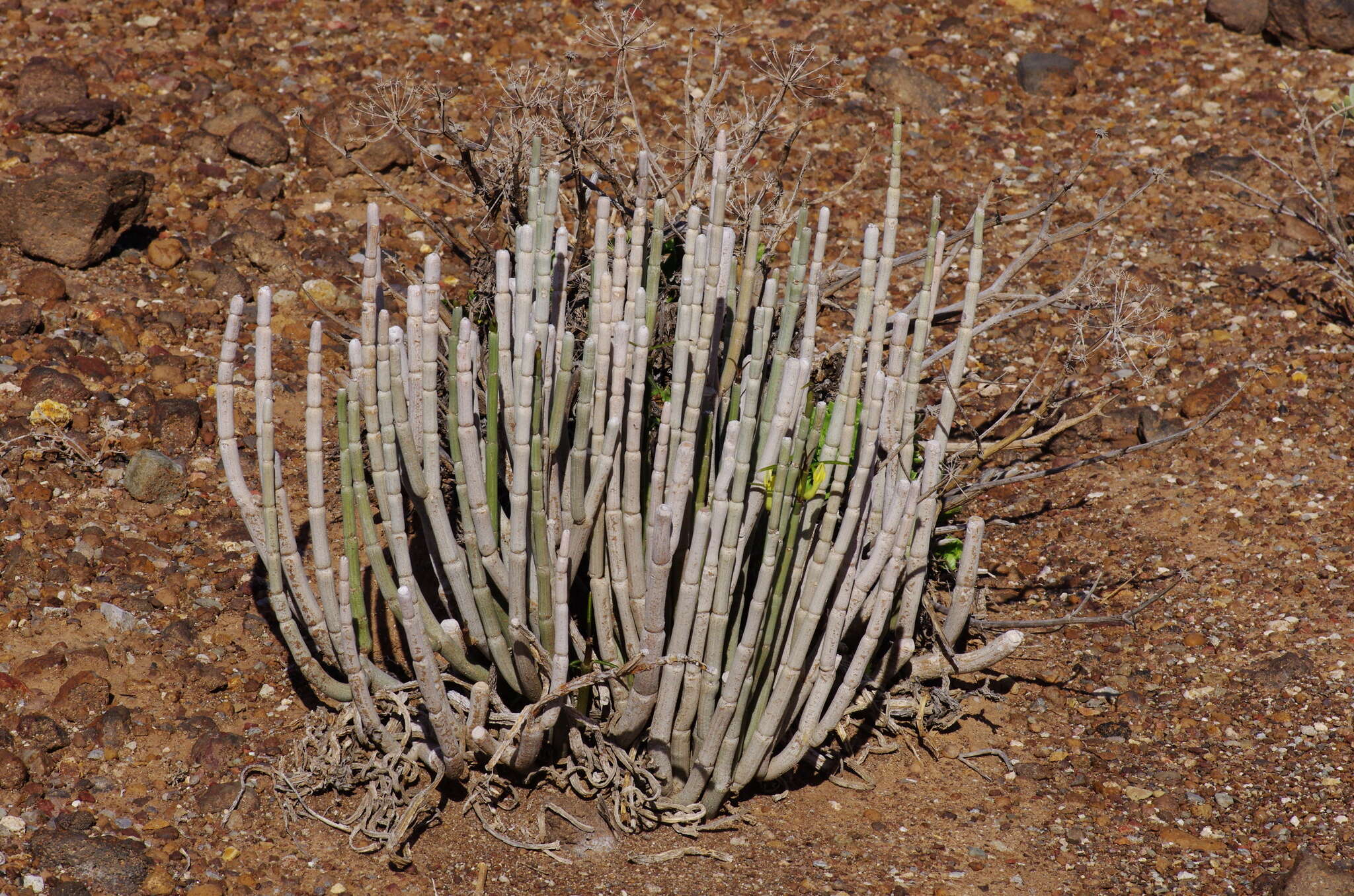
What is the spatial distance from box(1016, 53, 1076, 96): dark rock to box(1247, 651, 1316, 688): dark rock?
3.23m

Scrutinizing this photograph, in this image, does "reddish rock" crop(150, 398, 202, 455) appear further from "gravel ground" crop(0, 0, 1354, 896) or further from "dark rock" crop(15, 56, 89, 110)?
"dark rock" crop(15, 56, 89, 110)

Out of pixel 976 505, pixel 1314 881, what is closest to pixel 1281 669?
pixel 1314 881

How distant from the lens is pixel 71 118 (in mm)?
4695

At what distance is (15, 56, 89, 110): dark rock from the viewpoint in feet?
15.7

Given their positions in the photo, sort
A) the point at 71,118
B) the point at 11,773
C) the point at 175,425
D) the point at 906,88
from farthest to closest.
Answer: the point at 906,88 < the point at 71,118 < the point at 175,425 < the point at 11,773

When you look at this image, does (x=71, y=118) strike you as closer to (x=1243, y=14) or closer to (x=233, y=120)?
(x=233, y=120)

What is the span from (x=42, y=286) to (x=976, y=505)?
2804 mm

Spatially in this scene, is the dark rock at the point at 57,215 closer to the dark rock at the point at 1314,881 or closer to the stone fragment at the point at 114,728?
the stone fragment at the point at 114,728

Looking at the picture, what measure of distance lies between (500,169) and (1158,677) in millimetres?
2079

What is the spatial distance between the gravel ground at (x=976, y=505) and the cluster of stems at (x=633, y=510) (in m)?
0.29

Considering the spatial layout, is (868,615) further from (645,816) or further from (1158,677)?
(1158,677)

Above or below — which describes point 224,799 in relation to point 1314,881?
below

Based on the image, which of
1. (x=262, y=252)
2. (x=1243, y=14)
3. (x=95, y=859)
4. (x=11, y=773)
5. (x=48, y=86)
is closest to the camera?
(x=95, y=859)

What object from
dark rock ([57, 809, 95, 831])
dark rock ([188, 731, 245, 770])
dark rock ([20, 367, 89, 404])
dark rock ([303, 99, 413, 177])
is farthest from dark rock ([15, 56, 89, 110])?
dark rock ([57, 809, 95, 831])
